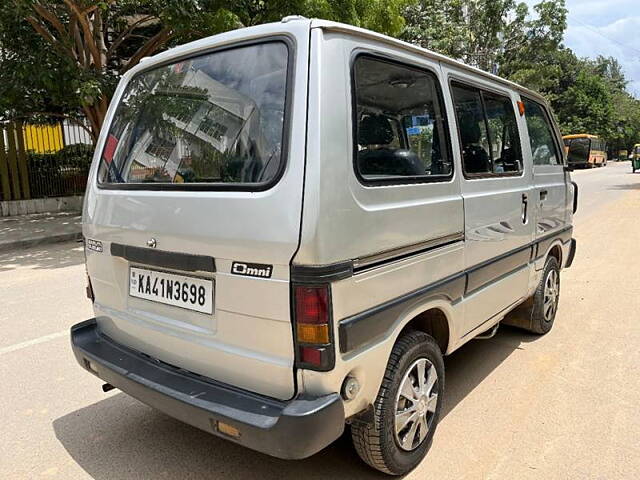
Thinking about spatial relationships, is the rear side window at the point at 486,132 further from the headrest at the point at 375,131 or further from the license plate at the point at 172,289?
the license plate at the point at 172,289

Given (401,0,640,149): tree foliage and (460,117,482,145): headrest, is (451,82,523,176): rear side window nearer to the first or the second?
(460,117,482,145): headrest

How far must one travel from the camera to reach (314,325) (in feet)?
6.63

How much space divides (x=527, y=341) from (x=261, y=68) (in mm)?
3317

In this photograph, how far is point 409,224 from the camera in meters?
2.46

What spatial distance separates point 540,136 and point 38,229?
10528 mm

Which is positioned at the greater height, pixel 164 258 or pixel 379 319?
pixel 164 258

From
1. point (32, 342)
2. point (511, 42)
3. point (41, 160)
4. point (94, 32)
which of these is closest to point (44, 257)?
point (32, 342)

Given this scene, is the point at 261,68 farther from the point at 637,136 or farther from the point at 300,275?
the point at 637,136

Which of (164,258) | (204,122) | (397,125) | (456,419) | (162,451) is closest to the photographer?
(164,258)

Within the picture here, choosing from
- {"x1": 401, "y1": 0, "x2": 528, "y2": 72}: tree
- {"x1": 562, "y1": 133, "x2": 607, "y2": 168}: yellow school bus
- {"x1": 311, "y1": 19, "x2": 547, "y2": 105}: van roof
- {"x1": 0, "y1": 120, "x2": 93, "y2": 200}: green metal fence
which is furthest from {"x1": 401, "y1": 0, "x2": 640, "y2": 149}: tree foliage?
{"x1": 311, "y1": 19, "x2": 547, "y2": 105}: van roof

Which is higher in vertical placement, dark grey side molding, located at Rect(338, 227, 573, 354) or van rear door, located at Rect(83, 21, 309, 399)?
van rear door, located at Rect(83, 21, 309, 399)

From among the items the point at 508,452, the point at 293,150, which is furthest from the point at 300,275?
the point at 508,452

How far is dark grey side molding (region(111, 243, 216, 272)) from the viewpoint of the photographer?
2.23 meters

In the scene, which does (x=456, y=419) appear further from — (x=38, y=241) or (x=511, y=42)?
(x=511, y=42)
